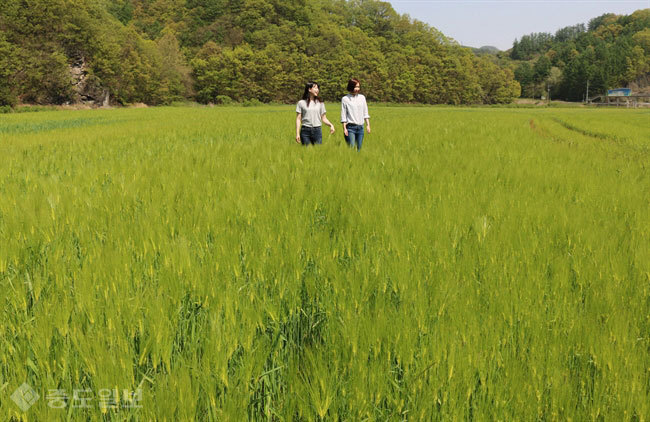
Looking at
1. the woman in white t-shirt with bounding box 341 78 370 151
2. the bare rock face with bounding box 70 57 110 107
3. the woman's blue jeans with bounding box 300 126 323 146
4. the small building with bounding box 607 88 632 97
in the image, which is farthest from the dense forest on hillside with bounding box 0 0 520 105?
the woman in white t-shirt with bounding box 341 78 370 151

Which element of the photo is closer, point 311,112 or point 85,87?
point 311,112

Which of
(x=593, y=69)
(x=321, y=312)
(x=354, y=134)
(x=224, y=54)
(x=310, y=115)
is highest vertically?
(x=593, y=69)

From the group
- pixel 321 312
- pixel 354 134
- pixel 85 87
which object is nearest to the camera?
pixel 321 312

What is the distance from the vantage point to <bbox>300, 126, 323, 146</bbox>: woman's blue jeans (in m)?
8.31

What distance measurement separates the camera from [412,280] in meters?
1.76

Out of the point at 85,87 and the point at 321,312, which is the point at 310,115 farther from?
the point at 85,87

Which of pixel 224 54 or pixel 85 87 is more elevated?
pixel 224 54

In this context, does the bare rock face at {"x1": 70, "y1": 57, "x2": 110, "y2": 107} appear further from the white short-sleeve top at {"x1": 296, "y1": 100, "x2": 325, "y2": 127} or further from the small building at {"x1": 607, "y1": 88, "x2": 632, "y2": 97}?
the small building at {"x1": 607, "y1": 88, "x2": 632, "y2": 97}

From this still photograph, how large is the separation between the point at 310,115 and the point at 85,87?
208 feet

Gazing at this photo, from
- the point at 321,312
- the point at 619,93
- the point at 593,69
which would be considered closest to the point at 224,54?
the point at 321,312

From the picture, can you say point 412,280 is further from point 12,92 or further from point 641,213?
point 12,92

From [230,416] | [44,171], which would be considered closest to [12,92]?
[44,171]

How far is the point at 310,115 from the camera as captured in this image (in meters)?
8.09

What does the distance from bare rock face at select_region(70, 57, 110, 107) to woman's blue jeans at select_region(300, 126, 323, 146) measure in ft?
200
